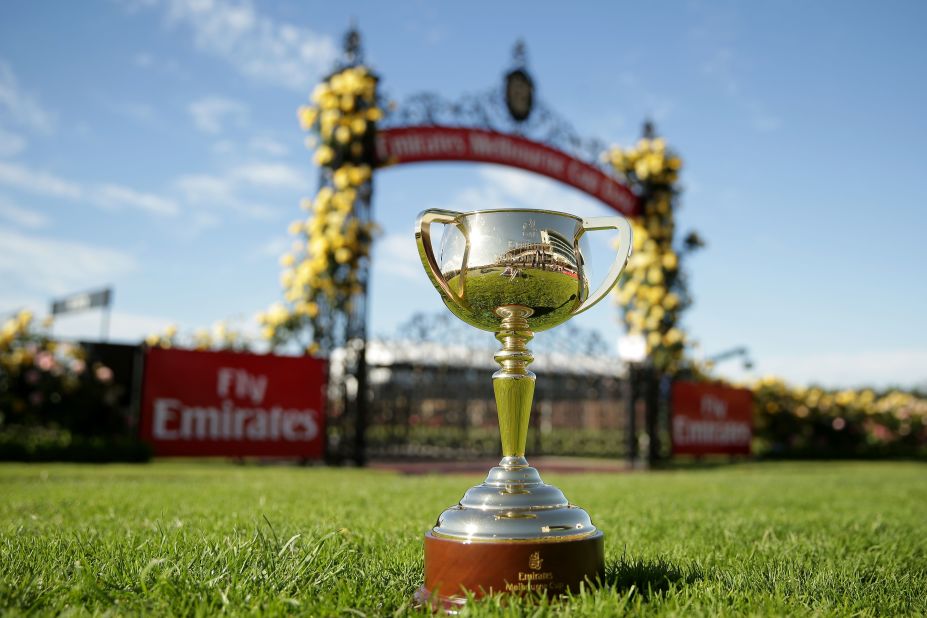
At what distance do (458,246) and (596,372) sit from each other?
10706 mm

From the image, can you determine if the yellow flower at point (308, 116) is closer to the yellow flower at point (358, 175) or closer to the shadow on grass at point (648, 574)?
the yellow flower at point (358, 175)

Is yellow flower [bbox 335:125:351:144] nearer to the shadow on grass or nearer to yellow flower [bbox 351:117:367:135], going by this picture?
yellow flower [bbox 351:117:367:135]

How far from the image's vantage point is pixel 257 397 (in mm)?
8781

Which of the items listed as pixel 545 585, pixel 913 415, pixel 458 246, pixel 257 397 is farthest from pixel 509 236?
pixel 913 415

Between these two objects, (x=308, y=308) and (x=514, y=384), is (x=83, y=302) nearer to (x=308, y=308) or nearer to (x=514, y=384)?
(x=308, y=308)

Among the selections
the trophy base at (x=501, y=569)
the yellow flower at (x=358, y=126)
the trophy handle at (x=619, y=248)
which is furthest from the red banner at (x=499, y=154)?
the trophy base at (x=501, y=569)

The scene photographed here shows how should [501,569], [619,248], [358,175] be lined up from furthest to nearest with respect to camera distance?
1. [358,175]
2. [619,248]
3. [501,569]

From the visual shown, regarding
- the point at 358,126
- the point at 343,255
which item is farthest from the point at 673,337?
the point at 358,126

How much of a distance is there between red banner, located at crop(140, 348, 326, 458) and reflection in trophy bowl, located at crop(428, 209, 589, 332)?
700 cm

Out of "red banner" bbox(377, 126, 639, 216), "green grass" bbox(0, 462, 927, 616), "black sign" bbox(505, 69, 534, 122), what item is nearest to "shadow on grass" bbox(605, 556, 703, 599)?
"green grass" bbox(0, 462, 927, 616)

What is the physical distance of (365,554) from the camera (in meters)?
2.56

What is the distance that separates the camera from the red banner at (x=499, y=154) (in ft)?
31.9

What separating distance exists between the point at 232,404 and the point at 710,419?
28.5 ft

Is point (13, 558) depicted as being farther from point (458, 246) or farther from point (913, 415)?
point (913, 415)
